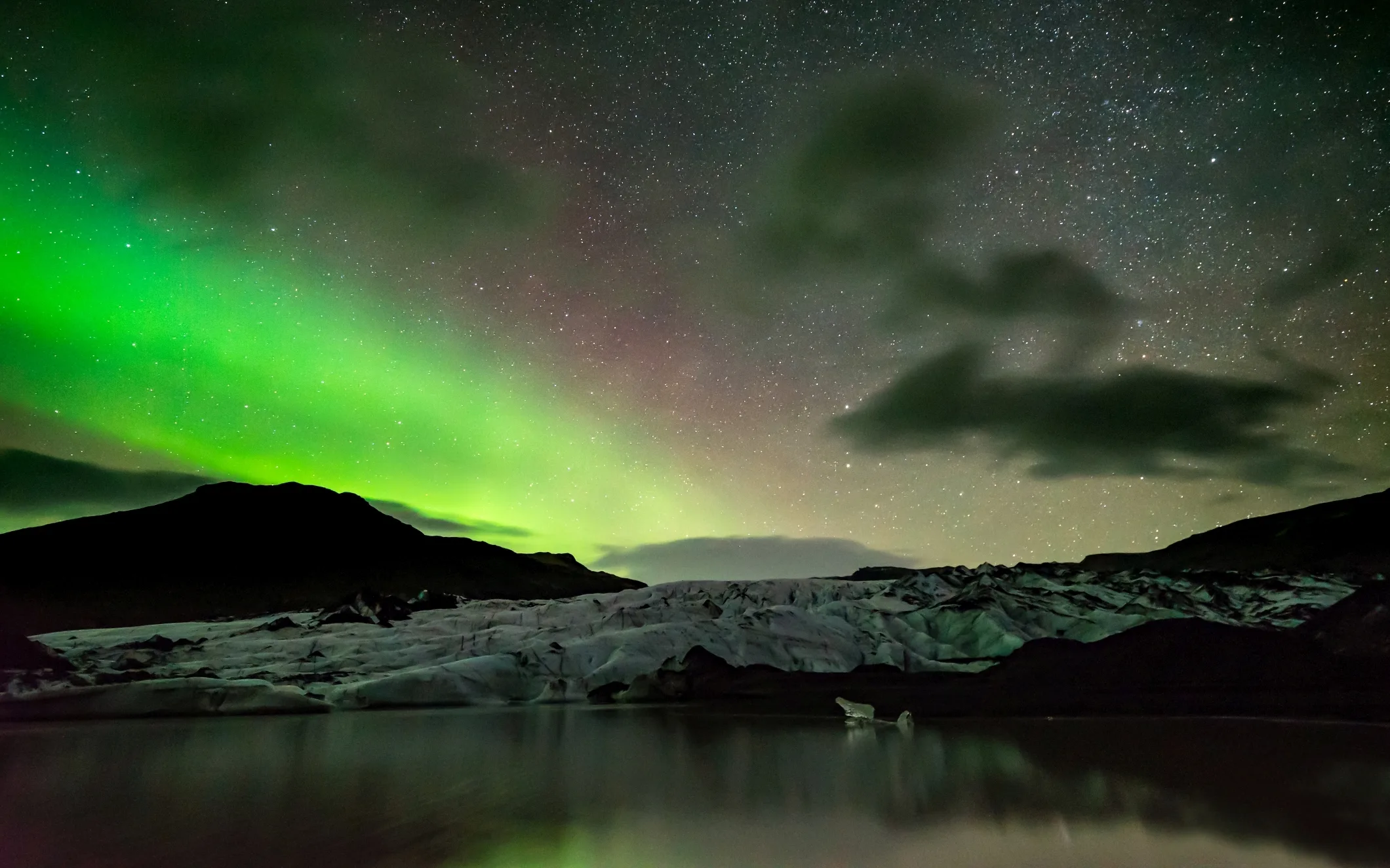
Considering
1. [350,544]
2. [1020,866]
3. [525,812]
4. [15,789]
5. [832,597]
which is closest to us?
[1020,866]

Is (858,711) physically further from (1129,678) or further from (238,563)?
(238,563)

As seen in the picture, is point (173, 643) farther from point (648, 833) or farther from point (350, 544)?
point (350, 544)

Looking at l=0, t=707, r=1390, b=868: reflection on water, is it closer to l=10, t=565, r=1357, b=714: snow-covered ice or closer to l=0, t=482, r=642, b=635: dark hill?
l=10, t=565, r=1357, b=714: snow-covered ice

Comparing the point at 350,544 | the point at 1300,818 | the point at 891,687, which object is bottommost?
the point at 891,687

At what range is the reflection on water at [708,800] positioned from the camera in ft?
16.4

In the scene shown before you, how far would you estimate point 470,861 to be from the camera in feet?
15.6

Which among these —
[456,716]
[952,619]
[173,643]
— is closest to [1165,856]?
[456,716]

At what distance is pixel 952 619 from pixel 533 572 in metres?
91.8

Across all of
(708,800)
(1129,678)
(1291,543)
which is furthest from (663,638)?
(1291,543)

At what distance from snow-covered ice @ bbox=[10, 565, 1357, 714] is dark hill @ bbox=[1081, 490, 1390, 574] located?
3027 cm

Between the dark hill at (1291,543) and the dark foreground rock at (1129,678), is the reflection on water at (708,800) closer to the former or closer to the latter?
the dark foreground rock at (1129,678)

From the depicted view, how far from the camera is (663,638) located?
24.7 meters

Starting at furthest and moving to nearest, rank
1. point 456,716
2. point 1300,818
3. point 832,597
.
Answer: point 832,597 → point 456,716 → point 1300,818

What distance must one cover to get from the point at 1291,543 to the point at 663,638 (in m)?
64.3
